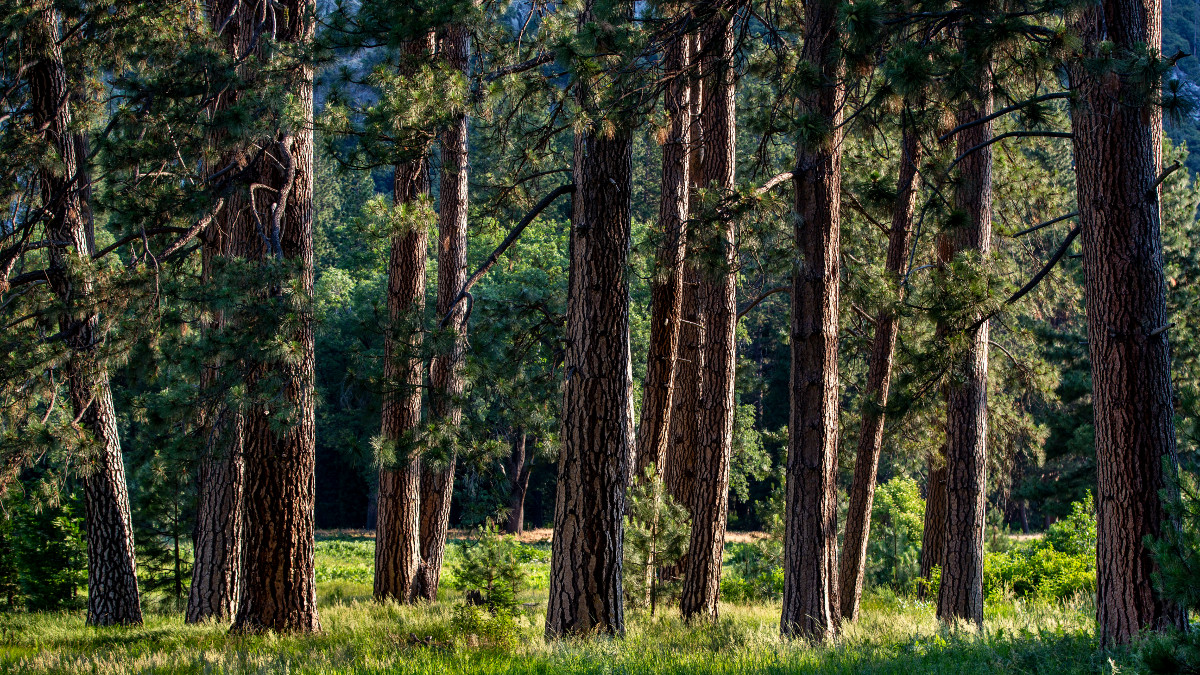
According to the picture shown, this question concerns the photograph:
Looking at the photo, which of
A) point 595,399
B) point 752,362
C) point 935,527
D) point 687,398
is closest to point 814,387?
point 595,399

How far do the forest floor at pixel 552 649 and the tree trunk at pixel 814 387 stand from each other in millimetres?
469

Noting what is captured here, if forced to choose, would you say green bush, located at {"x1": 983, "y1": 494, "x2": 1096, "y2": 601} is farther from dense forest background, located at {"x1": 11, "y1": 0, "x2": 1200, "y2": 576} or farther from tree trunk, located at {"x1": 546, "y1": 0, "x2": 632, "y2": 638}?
tree trunk, located at {"x1": 546, "y1": 0, "x2": 632, "y2": 638}

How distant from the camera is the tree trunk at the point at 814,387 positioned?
715 centimetres

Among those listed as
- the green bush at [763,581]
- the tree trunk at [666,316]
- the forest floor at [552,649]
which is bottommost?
the green bush at [763,581]

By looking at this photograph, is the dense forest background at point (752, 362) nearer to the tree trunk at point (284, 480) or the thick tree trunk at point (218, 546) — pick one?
the tree trunk at point (284, 480)

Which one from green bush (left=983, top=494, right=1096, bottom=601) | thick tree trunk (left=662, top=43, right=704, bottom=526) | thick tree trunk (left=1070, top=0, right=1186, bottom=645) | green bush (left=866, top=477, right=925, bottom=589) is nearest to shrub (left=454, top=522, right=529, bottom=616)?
thick tree trunk (left=662, top=43, right=704, bottom=526)

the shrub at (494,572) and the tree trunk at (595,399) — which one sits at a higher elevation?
the tree trunk at (595,399)

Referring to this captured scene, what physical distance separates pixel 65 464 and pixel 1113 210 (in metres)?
10.5

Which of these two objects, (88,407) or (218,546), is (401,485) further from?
(88,407)

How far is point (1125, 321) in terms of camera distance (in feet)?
20.8

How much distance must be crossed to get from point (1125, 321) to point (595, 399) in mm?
4037

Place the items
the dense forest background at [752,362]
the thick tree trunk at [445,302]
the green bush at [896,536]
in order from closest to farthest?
the dense forest background at [752,362], the thick tree trunk at [445,302], the green bush at [896,536]

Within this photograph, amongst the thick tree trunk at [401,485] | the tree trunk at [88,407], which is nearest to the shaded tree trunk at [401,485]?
the thick tree trunk at [401,485]

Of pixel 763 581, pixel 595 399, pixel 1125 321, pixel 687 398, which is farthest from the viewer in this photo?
pixel 763 581
